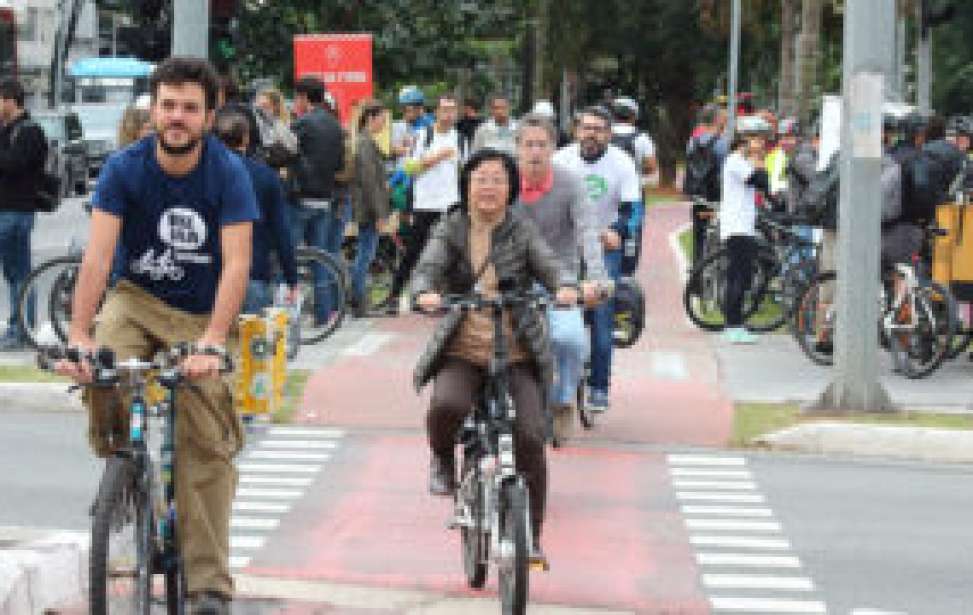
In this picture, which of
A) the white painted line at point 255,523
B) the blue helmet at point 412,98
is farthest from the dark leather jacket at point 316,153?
the white painted line at point 255,523

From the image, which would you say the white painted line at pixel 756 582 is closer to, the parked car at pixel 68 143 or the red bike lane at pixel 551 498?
the red bike lane at pixel 551 498

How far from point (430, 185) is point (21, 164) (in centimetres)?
404

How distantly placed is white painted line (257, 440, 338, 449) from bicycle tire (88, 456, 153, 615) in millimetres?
5849

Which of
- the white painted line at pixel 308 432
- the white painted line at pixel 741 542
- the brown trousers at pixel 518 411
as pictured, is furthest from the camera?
the white painted line at pixel 308 432

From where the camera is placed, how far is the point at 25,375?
14672 mm

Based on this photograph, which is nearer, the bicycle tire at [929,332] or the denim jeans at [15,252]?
the bicycle tire at [929,332]

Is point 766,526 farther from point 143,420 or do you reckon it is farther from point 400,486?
point 143,420

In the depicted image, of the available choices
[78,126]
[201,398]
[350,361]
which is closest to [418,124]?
[350,361]

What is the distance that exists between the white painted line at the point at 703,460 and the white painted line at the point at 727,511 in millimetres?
1482

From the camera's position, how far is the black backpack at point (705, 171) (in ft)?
72.1

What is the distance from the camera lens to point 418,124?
2222 cm

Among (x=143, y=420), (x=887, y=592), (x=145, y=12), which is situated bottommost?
(x=887, y=592)

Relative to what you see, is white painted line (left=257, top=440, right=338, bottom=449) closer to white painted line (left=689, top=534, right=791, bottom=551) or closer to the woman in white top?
white painted line (left=689, top=534, right=791, bottom=551)

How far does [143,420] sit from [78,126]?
43.5 meters
